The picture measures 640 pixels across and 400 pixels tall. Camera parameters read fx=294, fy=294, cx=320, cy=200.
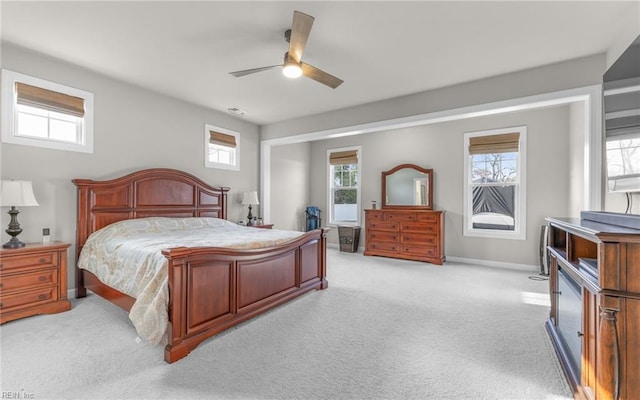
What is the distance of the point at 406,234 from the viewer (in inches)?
224

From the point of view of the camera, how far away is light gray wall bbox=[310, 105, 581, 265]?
469 centimetres

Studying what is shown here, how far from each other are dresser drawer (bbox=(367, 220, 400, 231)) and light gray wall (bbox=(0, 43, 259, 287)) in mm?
2963

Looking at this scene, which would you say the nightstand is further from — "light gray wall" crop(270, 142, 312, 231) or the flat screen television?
the flat screen television

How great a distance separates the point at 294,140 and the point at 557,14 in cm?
412

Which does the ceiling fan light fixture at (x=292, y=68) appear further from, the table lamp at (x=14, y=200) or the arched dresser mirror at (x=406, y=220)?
the arched dresser mirror at (x=406, y=220)

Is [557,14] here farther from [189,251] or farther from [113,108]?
[113,108]

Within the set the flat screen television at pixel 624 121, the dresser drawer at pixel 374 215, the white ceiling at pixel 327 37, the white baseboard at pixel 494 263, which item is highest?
the white ceiling at pixel 327 37

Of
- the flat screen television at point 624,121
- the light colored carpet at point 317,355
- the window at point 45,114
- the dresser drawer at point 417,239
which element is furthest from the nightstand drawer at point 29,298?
the dresser drawer at point 417,239

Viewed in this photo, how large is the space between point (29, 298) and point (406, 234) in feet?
17.4

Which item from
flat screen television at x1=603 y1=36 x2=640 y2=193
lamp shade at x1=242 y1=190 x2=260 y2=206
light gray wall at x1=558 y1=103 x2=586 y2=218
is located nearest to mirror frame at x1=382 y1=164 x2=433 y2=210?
light gray wall at x1=558 y1=103 x2=586 y2=218

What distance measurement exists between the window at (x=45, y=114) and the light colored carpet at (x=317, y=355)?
188cm

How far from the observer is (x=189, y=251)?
7.32ft

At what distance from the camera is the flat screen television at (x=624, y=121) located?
1.88 metres

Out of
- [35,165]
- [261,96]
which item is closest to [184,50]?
[261,96]
